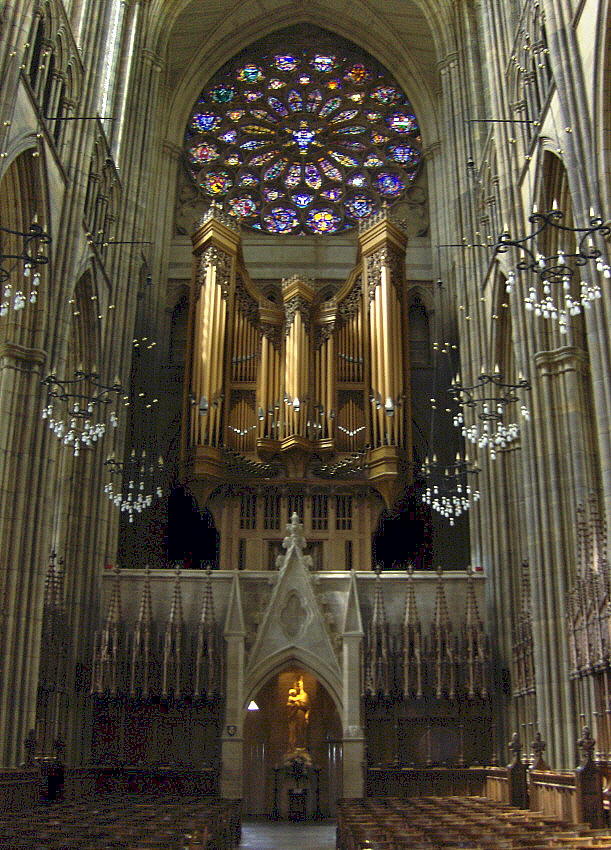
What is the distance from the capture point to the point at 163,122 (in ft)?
105

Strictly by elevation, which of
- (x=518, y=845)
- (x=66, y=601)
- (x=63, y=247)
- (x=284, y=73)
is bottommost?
(x=518, y=845)

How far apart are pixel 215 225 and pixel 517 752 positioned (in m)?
16.3

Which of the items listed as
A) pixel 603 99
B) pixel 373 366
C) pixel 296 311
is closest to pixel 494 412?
pixel 373 366

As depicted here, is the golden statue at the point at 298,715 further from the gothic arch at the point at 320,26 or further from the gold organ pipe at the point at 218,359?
the gothic arch at the point at 320,26

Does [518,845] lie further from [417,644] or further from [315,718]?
[315,718]

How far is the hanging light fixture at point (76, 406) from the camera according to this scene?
1728 centimetres

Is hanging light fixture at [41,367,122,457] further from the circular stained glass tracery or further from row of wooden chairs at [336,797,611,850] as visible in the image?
the circular stained glass tracery

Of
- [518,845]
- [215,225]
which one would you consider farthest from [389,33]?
[518,845]

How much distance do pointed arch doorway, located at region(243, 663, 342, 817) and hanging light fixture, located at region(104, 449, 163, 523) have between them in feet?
17.3

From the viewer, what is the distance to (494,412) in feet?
69.4

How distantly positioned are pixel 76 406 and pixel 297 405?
6008 millimetres

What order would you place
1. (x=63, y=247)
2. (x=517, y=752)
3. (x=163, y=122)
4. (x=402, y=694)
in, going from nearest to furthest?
(x=517, y=752)
(x=63, y=247)
(x=402, y=694)
(x=163, y=122)

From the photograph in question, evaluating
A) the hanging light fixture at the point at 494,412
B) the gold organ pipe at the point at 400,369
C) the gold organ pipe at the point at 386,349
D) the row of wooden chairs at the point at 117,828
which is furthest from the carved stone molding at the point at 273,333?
the row of wooden chairs at the point at 117,828

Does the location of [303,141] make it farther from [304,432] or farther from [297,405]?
[304,432]
